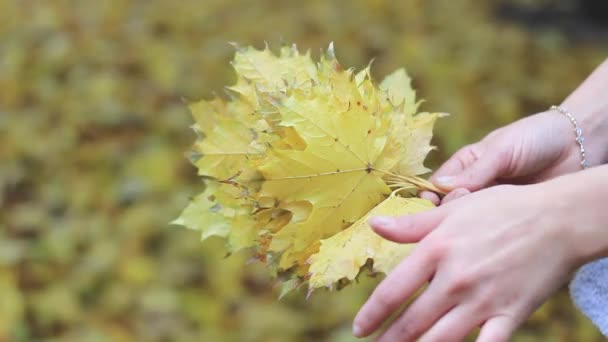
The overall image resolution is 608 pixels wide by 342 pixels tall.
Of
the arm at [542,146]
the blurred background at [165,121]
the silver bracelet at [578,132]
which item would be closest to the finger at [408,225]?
the arm at [542,146]

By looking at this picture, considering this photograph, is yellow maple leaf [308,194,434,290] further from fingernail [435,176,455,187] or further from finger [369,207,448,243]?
fingernail [435,176,455,187]

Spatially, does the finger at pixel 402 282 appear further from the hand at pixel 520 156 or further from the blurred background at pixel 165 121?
the blurred background at pixel 165 121

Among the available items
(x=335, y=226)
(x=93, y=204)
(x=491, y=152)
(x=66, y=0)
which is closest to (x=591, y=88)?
(x=491, y=152)

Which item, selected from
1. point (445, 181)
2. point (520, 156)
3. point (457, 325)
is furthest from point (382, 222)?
point (520, 156)

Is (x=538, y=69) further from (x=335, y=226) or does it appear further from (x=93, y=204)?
(x=335, y=226)

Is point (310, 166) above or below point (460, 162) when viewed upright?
above

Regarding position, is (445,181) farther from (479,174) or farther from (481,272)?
(481,272)
